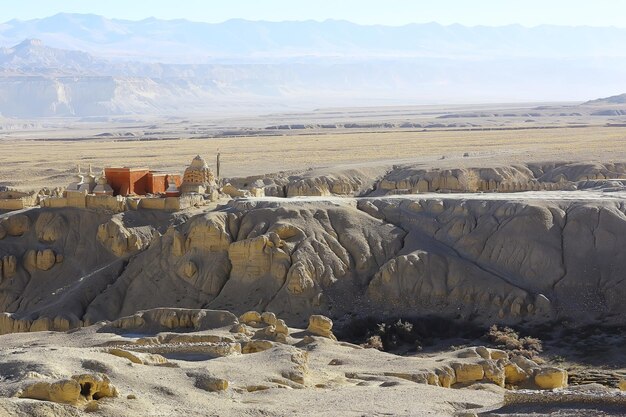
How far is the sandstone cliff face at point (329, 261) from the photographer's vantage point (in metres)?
48.4

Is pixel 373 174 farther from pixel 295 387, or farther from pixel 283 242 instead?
pixel 295 387

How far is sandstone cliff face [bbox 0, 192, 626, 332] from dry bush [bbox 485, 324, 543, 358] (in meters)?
1.49

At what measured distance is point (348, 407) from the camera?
98.2ft

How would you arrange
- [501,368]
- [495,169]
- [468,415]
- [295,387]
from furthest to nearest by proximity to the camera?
[495,169] → [501,368] → [295,387] → [468,415]

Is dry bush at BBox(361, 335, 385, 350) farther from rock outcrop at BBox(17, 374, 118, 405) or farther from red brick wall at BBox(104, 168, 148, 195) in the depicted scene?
rock outcrop at BBox(17, 374, 118, 405)

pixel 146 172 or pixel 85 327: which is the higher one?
pixel 146 172

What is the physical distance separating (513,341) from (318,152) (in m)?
61.0

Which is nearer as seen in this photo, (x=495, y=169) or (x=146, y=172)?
(x=146, y=172)

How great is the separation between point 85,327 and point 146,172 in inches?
604

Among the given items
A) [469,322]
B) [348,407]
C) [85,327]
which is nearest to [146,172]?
[85,327]

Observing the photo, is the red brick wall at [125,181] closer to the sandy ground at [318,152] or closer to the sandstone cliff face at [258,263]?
the sandstone cliff face at [258,263]

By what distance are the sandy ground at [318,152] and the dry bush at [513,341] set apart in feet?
99.0

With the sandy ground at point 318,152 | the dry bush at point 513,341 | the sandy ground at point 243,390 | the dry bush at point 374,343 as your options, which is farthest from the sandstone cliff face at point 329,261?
the sandy ground at point 318,152

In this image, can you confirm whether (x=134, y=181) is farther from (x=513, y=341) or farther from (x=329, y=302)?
(x=513, y=341)
